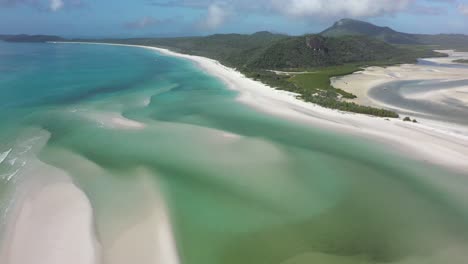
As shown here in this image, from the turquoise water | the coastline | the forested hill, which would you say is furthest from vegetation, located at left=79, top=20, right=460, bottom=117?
the turquoise water

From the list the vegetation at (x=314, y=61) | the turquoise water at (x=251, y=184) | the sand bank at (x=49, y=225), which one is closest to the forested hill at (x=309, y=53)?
the vegetation at (x=314, y=61)

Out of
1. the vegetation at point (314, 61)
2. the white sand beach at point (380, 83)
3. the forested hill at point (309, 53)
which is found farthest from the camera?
the forested hill at point (309, 53)

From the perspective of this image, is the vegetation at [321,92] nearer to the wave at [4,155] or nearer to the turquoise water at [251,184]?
the turquoise water at [251,184]

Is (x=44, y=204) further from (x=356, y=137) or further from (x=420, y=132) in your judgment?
(x=420, y=132)

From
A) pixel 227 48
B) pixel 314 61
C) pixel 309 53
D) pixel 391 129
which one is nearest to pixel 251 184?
pixel 391 129

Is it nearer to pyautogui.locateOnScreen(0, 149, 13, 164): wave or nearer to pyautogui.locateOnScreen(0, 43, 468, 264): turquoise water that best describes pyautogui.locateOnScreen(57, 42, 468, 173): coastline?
pyautogui.locateOnScreen(0, 43, 468, 264): turquoise water
